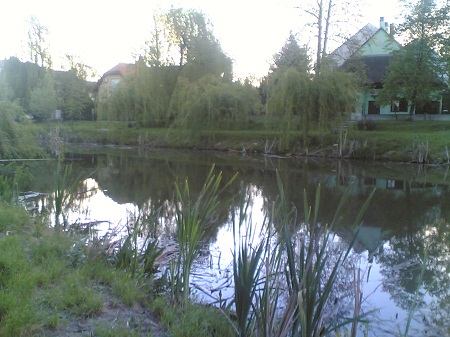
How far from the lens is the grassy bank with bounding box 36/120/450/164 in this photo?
2282 centimetres

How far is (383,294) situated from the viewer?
17.0 ft

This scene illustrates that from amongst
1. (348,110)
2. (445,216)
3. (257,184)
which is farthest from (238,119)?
(445,216)

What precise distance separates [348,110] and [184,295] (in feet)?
71.4

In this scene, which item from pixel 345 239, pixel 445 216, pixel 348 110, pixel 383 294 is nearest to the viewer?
pixel 383 294

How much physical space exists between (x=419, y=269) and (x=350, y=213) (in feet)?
12.2

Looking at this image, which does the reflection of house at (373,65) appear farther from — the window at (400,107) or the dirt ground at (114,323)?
the dirt ground at (114,323)

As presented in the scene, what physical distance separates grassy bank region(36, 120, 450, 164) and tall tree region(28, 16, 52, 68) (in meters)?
12.3

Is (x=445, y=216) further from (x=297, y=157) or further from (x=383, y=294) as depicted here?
(x=297, y=157)

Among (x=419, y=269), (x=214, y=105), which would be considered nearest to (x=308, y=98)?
(x=214, y=105)

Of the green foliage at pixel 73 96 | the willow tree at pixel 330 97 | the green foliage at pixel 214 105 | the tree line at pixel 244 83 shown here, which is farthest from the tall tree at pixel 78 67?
the willow tree at pixel 330 97

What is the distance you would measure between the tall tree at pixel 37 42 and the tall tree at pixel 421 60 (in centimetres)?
2845

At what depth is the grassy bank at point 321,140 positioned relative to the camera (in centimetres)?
2282

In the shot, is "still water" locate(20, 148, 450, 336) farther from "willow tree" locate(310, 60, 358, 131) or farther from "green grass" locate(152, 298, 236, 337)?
"willow tree" locate(310, 60, 358, 131)

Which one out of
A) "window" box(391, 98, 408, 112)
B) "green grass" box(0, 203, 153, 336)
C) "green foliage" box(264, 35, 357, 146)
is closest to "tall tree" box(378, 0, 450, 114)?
"window" box(391, 98, 408, 112)
